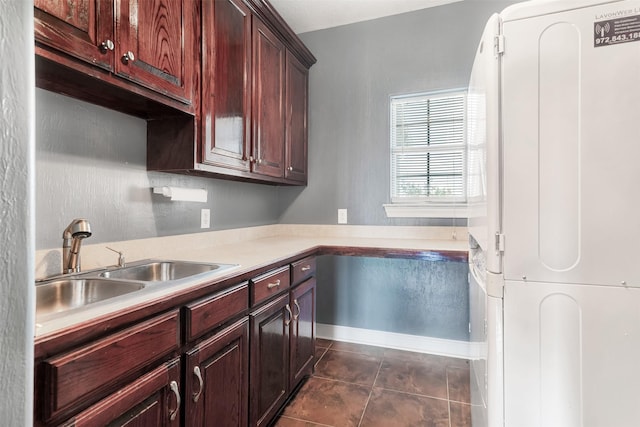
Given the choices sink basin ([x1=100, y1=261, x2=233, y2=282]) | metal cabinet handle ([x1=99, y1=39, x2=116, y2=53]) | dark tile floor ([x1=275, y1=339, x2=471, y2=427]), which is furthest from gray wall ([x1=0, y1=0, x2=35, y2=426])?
dark tile floor ([x1=275, y1=339, x2=471, y2=427])

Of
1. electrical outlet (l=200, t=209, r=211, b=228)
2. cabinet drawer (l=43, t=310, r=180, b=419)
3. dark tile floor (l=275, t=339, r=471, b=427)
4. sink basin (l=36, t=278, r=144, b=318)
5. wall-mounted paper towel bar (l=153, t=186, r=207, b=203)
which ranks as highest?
wall-mounted paper towel bar (l=153, t=186, r=207, b=203)

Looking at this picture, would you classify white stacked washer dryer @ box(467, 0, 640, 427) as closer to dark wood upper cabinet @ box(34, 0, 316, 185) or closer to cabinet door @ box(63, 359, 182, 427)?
cabinet door @ box(63, 359, 182, 427)

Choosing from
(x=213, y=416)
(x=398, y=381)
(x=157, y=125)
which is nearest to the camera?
(x=213, y=416)

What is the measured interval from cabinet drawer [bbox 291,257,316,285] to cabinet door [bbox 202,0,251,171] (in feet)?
2.14

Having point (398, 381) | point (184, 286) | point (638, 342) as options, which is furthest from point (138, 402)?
point (398, 381)

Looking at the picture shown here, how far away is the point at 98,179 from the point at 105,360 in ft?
2.90

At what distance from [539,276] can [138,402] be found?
117cm

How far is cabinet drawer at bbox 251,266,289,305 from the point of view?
4.56 feet

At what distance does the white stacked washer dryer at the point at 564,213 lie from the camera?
835 mm

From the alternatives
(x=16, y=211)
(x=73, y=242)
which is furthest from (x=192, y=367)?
Answer: (x=16, y=211)

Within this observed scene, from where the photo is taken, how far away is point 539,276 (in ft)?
2.99

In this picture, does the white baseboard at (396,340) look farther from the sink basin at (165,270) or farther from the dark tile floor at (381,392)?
the sink basin at (165,270)

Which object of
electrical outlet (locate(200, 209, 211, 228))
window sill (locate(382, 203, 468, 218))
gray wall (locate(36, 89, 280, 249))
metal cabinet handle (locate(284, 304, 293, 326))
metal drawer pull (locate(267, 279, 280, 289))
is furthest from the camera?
window sill (locate(382, 203, 468, 218))

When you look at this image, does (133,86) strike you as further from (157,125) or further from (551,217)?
(551,217)
